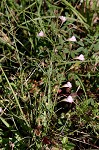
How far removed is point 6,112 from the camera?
6.53 feet

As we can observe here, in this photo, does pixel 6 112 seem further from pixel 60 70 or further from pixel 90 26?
pixel 90 26

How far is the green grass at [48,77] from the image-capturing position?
6.13 feet

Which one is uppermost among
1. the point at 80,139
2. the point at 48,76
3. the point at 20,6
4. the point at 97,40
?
the point at 20,6

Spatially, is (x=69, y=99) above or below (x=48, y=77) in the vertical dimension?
below

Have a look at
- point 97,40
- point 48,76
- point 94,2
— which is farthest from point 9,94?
point 94,2

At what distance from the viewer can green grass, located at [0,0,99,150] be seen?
1869mm

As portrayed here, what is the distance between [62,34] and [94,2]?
360 mm

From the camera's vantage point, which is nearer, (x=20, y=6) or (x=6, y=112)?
(x=6, y=112)

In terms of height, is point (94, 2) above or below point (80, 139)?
above

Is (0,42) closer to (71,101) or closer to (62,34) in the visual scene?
(62,34)

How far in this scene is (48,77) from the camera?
194cm

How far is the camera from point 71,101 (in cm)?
195

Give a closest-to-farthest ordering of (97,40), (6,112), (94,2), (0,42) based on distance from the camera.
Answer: (6,112)
(97,40)
(0,42)
(94,2)

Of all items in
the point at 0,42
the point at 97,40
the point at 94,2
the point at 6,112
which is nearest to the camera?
the point at 6,112
